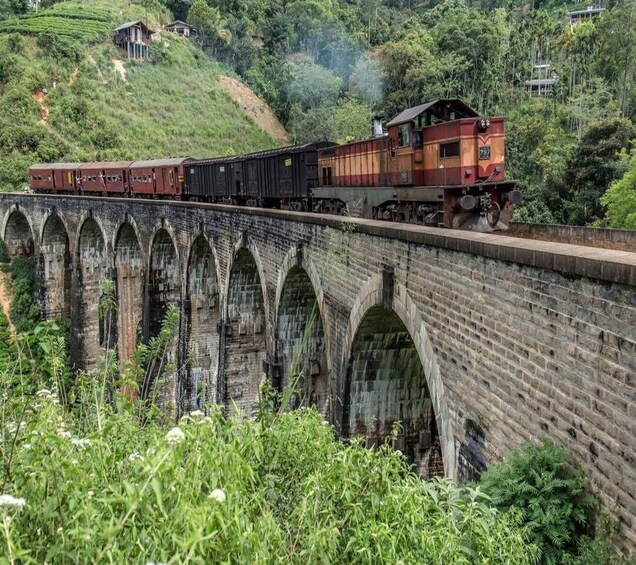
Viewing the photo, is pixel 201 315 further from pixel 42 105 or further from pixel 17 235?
pixel 42 105

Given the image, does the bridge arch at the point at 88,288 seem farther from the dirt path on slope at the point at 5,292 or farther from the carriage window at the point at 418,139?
the carriage window at the point at 418,139

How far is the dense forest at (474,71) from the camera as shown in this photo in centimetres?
2878

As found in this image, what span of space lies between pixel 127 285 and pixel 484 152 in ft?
67.0

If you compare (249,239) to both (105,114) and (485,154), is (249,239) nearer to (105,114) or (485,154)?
(485,154)

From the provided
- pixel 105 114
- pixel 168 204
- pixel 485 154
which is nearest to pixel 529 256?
pixel 485 154

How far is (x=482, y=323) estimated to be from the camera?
723cm

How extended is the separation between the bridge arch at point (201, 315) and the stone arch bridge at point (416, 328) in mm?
49

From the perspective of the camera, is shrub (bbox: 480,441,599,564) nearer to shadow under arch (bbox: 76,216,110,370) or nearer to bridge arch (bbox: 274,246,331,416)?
bridge arch (bbox: 274,246,331,416)

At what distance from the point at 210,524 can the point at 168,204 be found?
20.5m

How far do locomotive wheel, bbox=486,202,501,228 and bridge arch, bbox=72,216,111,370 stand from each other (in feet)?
74.5

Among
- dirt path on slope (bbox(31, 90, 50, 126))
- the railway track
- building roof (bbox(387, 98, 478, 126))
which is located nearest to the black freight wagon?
building roof (bbox(387, 98, 478, 126))

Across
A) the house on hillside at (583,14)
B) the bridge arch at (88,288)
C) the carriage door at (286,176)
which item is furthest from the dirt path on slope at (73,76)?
the house on hillside at (583,14)

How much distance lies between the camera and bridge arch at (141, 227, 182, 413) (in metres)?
24.1

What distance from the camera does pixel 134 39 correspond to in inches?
2685
